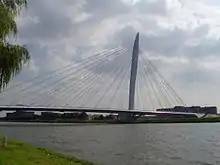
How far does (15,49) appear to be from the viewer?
12.5 meters

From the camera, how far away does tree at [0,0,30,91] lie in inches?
439

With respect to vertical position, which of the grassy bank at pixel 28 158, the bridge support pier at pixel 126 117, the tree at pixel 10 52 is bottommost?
the grassy bank at pixel 28 158

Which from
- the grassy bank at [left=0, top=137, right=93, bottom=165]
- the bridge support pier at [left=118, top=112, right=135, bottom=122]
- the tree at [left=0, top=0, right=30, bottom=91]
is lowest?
the grassy bank at [left=0, top=137, right=93, bottom=165]

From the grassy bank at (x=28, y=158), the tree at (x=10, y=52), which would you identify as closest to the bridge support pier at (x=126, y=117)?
the grassy bank at (x=28, y=158)

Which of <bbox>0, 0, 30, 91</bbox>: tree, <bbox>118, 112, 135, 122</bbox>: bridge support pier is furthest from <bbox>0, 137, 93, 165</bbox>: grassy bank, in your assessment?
<bbox>118, 112, 135, 122</bbox>: bridge support pier

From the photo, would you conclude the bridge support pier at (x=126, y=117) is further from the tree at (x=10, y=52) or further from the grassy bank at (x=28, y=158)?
the tree at (x=10, y=52)

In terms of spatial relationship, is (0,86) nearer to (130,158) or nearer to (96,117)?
(130,158)

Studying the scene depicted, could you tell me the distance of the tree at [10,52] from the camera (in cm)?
1116

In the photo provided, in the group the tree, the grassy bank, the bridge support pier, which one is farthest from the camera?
the bridge support pier

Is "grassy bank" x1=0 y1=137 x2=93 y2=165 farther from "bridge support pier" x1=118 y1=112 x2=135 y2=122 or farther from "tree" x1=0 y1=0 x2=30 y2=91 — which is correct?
"bridge support pier" x1=118 y1=112 x2=135 y2=122

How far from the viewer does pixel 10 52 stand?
12336 mm

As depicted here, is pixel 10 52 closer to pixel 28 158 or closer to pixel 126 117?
pixel 28 158

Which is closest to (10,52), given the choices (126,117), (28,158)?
(28,158)

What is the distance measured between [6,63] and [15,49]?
50cm
